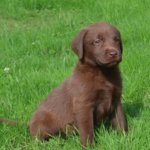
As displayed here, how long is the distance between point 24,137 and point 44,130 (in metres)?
0.22

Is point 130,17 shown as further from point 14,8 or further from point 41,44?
point 14,8

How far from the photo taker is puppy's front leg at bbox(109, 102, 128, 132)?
4.11m

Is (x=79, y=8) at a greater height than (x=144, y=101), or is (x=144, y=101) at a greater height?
(x=79, y=8)

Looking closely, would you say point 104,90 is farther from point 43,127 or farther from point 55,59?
point 55,59

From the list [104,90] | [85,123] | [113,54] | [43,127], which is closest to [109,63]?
[113,54]

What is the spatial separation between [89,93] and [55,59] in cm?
249

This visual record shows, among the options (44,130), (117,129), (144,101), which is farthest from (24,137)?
(144,101)

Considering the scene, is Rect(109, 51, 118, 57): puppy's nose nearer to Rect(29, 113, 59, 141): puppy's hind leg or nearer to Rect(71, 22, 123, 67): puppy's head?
Rect(71, 22, 123, 67): puppy's head

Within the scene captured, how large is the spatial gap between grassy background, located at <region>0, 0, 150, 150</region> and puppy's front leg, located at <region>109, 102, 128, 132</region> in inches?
3.7

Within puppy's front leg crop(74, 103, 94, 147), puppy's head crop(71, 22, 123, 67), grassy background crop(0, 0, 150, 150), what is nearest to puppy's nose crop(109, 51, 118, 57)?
puppy's head crop(71, 22, 123, 67)

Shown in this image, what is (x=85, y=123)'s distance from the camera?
12.7 ft

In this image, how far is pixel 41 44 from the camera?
6.77 m

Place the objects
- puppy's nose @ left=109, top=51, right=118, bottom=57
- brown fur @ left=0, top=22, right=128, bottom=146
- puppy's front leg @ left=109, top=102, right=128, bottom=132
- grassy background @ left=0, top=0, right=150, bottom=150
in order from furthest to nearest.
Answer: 1. puppy's front leg @ left=109, top=102, right=128, bottom=132
2. grassy background @ left=0, top=0, right=150, bottom=150
3. brown fur @ left=0, top=22, right=128, bottom=146
4. puppy's nose @ left=109, top=51, right=118, bottom=57

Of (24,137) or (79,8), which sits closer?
(24,137)
